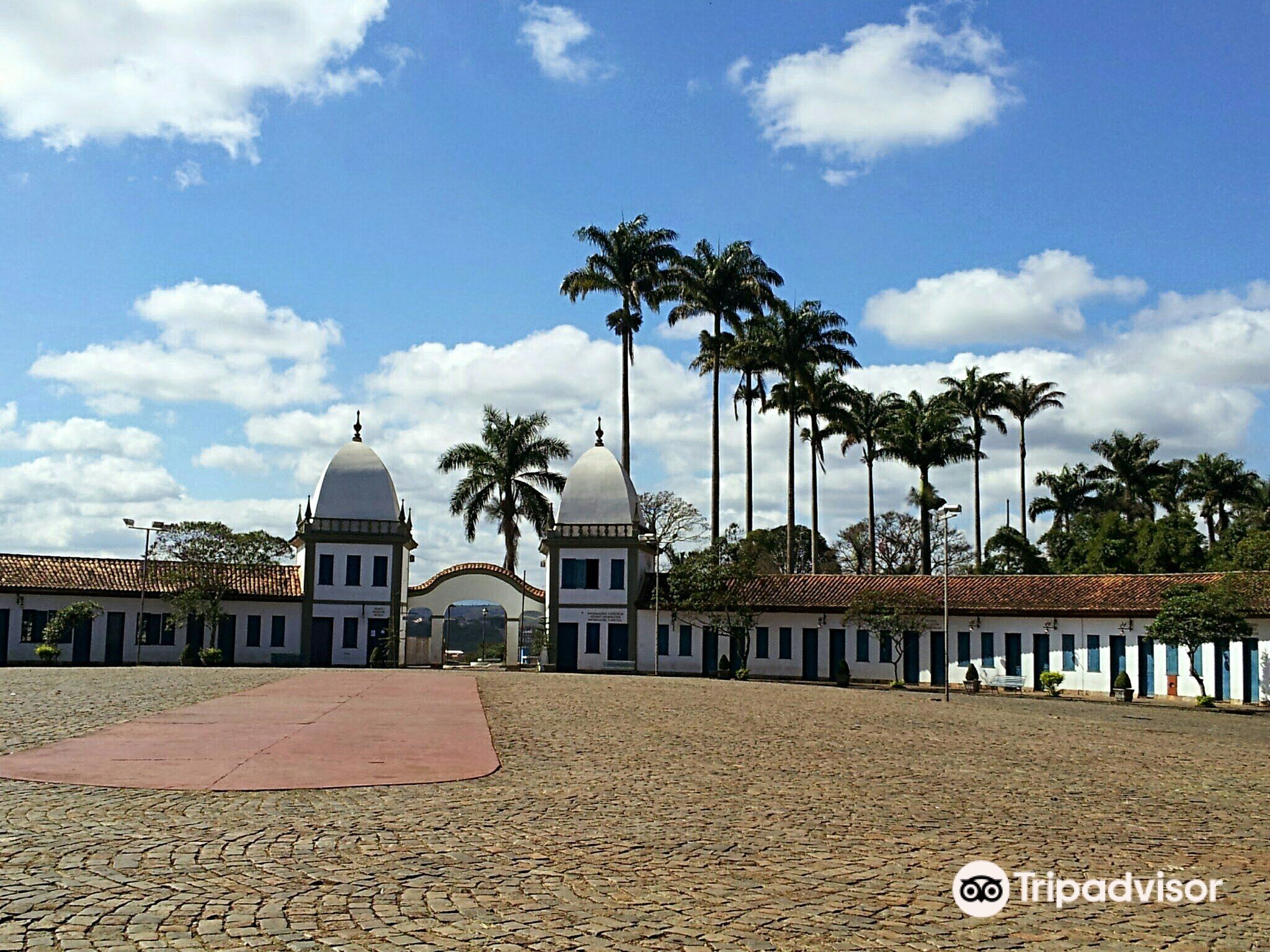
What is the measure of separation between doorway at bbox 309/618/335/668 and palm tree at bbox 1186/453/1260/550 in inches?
2260

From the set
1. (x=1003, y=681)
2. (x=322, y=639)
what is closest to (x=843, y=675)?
(x=1003, y=681)

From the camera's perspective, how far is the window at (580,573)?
5244 cm

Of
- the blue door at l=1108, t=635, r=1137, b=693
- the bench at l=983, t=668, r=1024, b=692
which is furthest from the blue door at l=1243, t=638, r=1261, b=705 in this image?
the bench at l=983, t=668, r=1024, b=692

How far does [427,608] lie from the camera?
179ft

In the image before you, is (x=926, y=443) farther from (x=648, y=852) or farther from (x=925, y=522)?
(x=648, y=852)

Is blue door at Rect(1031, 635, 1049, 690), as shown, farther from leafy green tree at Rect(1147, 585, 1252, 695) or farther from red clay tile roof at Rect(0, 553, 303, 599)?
red clay tile roof at Rect(0, 553, 303, 599)

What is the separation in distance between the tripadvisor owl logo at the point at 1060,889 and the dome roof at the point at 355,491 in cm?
4571

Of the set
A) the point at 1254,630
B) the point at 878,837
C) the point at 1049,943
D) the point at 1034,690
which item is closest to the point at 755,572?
the point at 1034,690

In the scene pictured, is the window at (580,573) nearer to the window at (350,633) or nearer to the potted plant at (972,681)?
the window at (350,633)

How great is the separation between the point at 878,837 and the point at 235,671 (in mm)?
32644

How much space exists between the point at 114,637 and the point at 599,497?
21.1 m

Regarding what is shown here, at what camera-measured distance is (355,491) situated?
174ft

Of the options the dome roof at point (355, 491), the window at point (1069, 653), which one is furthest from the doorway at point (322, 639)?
the window at point (1069, 653)

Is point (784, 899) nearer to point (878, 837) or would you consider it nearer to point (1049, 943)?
point (1049, 943)
